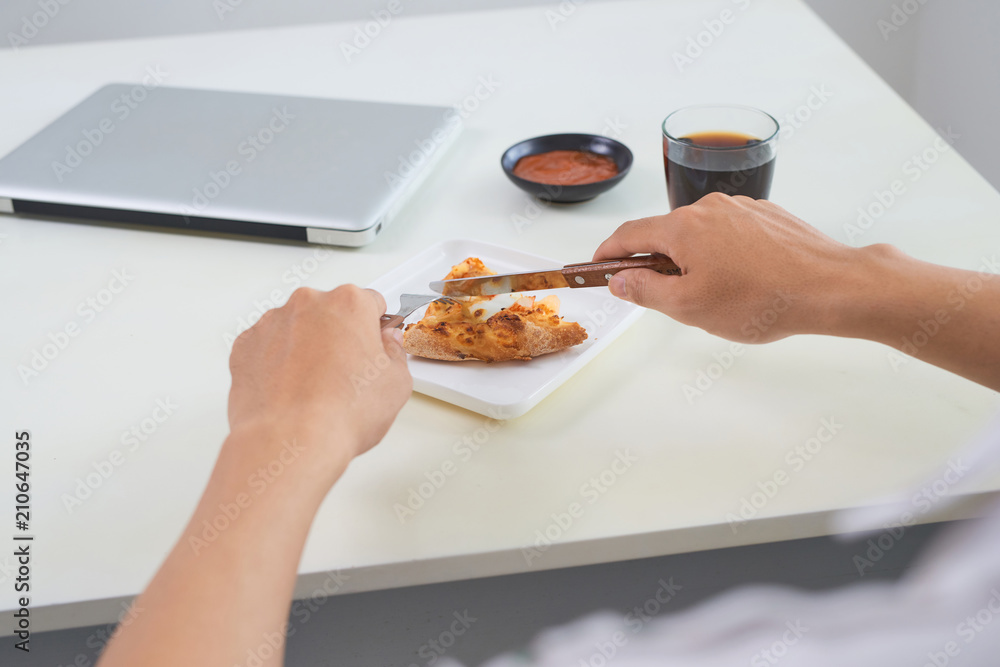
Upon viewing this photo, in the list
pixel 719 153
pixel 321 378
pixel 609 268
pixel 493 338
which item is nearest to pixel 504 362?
pixel 493 338

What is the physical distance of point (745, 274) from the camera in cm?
84

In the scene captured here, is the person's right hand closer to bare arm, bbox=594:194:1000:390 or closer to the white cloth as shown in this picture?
bare arm, bbox=594:194:1000:390

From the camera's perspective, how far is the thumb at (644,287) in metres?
0.88

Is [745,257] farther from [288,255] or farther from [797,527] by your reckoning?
[288,255]

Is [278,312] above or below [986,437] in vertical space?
above

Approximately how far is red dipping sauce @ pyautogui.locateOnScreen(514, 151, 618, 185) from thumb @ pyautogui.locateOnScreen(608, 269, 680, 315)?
15.1 inches

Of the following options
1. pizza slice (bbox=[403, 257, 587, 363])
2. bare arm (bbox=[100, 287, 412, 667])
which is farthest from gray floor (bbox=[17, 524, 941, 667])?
bare arm (bbox=[100, 287, 412, 667])

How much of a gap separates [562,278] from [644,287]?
0.09 meters

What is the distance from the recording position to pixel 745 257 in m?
0.85

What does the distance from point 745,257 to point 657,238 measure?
0.32 ft

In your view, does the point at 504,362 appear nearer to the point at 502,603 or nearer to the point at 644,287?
the point at 644,287

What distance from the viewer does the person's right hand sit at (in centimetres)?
83

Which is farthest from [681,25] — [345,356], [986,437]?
[345,356]

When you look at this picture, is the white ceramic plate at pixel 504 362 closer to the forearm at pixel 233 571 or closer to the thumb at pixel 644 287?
the thumb at pixel 644 287
